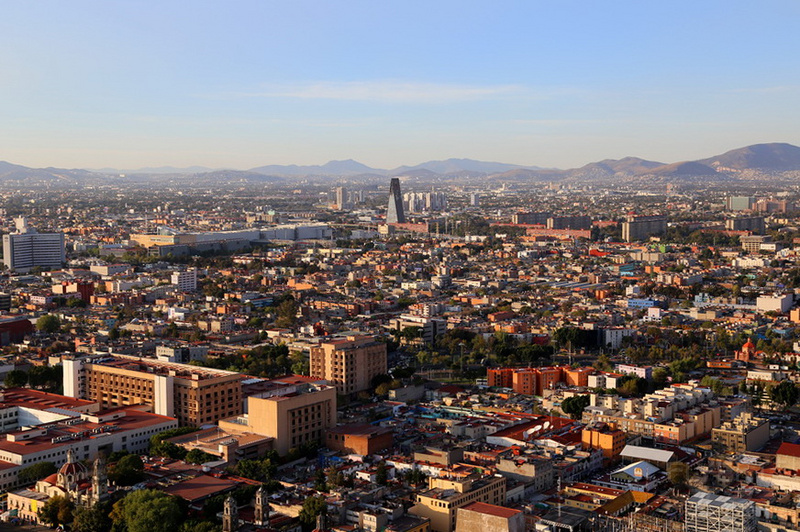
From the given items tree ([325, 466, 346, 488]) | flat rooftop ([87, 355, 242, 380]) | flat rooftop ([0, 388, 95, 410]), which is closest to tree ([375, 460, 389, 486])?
tree ([325, 466, 346, 488])

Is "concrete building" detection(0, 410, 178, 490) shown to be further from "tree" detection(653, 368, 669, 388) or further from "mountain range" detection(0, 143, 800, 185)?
"mountain range" detection(0, 143, 800, 185)

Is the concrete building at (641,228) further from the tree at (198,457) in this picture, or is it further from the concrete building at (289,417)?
the tree at (198,457)

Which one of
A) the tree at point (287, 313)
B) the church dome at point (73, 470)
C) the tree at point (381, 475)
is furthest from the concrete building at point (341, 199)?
the church dome at point (73, 470)

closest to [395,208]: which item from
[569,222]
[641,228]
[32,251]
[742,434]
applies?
[569,222]

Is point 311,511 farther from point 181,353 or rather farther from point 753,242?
point 753,242

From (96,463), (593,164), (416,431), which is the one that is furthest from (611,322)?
(593,164)

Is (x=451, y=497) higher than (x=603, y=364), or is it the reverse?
(x=451, y=497)

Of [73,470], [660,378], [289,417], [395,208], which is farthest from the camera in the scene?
[395,208]

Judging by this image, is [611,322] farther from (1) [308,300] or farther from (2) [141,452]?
(2) [141,452]
